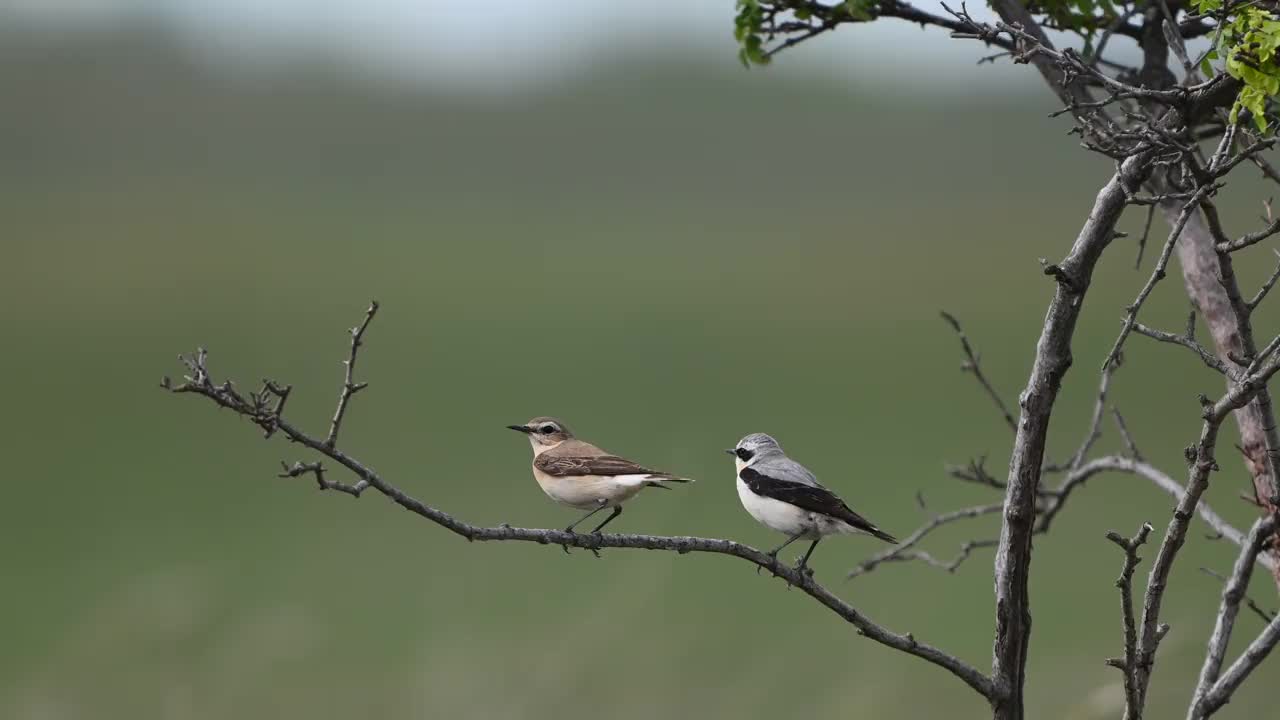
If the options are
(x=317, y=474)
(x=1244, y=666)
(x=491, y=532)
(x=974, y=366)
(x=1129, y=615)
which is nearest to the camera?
(x=317, y=474)

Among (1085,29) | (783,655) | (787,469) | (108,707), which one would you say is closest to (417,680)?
(108,707)

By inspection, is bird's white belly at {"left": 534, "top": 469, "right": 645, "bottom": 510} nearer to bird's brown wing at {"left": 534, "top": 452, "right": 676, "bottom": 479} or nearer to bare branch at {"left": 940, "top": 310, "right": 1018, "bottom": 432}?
bird's brown wing at {"left": 534, "top": 452, "right": 676, "bottom": 479}

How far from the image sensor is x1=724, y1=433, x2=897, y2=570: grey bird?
19.4ft

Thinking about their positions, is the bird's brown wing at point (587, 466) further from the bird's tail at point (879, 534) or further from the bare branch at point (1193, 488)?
the bare branch at point (1193, 488)

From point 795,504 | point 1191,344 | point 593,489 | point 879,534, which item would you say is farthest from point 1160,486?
point 593,489

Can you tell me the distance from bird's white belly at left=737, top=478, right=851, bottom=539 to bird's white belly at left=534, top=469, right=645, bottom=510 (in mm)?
614

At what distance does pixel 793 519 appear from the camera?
5.98m

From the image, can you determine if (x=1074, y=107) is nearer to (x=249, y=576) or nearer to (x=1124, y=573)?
(x=1124, y=573)

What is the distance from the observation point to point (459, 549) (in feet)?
73.6

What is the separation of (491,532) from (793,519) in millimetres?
2359

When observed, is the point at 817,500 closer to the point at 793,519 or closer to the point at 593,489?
the point at 793,519

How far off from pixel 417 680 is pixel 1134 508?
12.9 meters

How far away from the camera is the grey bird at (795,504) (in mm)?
5914

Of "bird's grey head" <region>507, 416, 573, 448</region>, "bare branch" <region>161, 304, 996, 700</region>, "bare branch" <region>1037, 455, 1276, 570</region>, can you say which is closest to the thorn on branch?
"bare branch" <region>1037, 455, 1276, 570</region>
